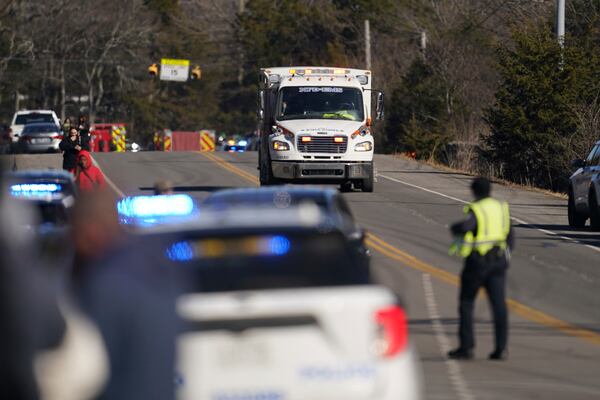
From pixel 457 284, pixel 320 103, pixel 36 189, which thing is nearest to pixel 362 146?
pixel 320 103

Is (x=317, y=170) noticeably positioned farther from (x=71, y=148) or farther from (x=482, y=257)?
(x=482, y=257)

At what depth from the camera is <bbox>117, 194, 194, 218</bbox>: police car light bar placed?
548 inches

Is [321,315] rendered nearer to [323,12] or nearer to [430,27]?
[430,27]

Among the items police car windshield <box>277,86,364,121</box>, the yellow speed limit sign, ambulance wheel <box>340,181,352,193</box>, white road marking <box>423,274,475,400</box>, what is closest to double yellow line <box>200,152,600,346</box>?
white road marking <box>423,274,475,400</box>

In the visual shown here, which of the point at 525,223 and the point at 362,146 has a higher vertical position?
the point at 362,146

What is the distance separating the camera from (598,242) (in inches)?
930

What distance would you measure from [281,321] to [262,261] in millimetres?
357

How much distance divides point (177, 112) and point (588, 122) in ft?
207

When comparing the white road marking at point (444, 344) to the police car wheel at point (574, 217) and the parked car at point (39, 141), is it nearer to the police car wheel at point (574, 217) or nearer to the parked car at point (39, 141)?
the police car wheel at point (574, 217)

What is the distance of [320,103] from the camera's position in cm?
3056

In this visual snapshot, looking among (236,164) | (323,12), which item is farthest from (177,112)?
(236,164)

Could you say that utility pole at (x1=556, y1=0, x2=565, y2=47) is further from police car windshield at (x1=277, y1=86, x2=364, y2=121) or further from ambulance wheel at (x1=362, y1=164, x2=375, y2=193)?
police car windshield at (x1=277, y1=86, x2=364, y2=121)

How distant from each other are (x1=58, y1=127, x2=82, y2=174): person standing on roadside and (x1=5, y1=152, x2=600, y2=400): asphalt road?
538cm

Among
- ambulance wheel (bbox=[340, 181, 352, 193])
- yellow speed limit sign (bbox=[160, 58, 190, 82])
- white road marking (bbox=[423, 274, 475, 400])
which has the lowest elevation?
white road marking (bbox=[423, 274, 475, 400])
